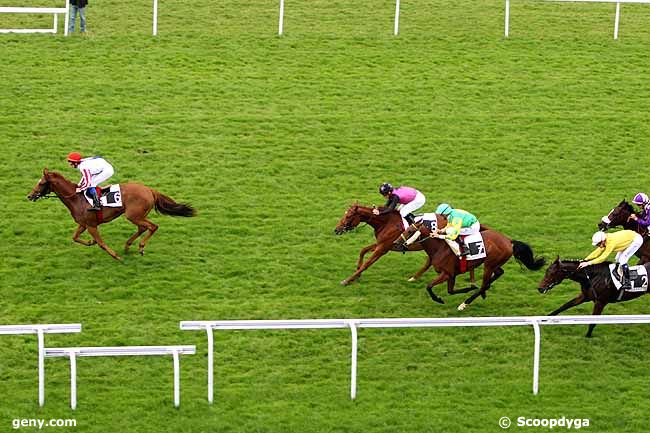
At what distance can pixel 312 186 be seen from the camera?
20.0 meters

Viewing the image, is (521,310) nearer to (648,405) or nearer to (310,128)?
(648,405)

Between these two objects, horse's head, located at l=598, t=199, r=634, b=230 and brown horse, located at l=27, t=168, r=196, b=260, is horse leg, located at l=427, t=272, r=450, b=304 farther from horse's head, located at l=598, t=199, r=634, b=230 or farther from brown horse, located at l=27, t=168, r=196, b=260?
brown horse, located at l=27, t=168, r=196, b=260

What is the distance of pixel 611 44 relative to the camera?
25.2 metres

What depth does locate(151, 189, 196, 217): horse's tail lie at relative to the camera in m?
17.5

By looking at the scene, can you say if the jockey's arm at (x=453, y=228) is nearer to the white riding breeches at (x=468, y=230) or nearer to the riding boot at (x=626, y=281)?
the white riding breeches at (x=468, y=230)

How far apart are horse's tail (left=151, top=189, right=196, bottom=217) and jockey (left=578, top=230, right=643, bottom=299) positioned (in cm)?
485

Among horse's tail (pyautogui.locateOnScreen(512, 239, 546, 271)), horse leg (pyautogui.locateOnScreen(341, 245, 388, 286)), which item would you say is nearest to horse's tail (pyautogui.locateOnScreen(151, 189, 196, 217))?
horse leg (pyautogui.locateOnScreen(341, 245, 388, 286))

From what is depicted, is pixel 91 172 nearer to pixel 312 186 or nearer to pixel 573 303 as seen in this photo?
pixel 312 186

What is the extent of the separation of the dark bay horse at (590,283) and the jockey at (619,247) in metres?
0.07

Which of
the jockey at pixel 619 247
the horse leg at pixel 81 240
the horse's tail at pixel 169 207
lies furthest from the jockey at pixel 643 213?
the horse leg at pixel 81 240

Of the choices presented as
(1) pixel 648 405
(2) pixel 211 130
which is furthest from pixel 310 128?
(1) pixel 648 405

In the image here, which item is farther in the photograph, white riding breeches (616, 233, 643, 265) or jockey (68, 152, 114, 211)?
jockey (68, 152, 114, 211)

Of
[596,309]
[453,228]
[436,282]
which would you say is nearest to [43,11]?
[453,228]

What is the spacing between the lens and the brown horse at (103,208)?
56.4 ft
